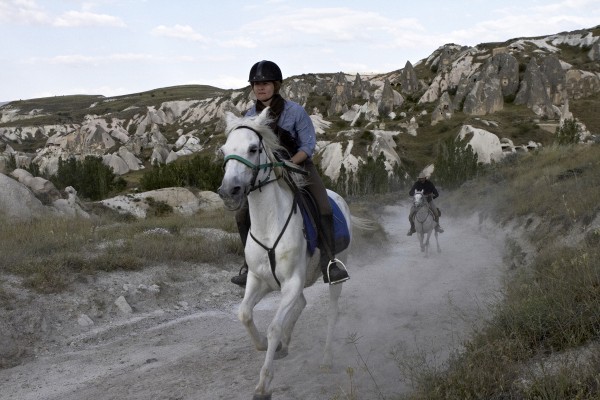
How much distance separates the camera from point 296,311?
5828mm

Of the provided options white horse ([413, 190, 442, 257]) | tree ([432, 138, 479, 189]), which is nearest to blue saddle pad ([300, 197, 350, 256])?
white horse ([413, 190, 442, 257])

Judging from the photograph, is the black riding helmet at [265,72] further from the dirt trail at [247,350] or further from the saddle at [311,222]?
the dirt trail at [247,350]

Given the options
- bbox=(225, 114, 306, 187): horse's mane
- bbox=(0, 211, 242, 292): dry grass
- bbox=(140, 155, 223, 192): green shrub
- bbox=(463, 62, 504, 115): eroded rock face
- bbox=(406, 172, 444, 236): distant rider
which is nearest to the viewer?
bbox=(225, 114, 306, 187): horse's mane

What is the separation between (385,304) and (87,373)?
5.40 m

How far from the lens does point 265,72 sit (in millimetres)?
5992

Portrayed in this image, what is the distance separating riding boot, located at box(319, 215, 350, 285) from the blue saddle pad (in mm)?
156

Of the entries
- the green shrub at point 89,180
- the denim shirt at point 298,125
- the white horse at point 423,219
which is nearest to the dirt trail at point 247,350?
the denim shirt at point 298,125

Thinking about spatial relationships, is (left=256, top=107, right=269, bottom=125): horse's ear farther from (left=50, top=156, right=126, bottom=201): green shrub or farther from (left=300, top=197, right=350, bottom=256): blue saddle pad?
(left=50, top=156, right=126, bottom=201): green shrub

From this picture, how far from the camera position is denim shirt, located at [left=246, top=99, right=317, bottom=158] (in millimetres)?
6250

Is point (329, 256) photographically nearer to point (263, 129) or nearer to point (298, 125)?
point (298, 125)

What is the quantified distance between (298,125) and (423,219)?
11604mm

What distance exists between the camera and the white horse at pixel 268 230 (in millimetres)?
4973

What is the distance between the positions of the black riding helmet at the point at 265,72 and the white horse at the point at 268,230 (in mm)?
678

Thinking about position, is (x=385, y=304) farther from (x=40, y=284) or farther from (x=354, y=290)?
(x=40, y=284)
